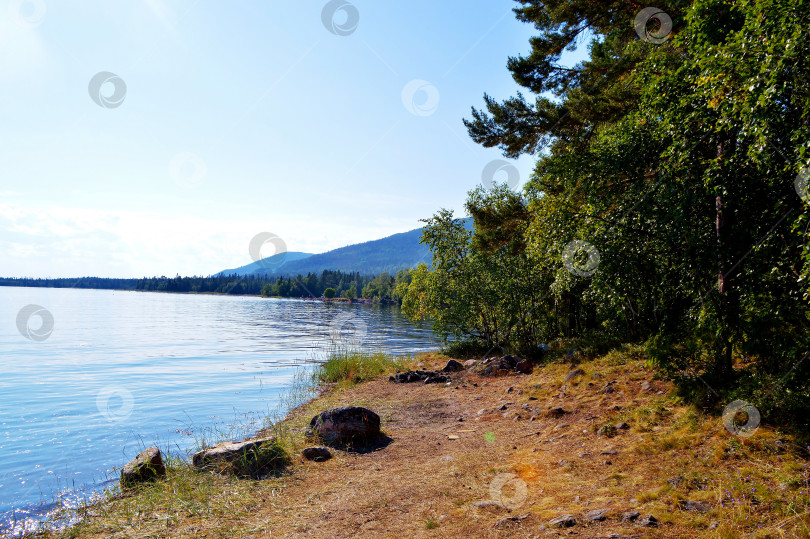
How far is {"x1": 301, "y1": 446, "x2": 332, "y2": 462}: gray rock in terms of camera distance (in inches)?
386

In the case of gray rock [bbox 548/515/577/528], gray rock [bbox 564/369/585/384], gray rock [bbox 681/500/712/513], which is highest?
gray rock [bbox 564/369/585/384]

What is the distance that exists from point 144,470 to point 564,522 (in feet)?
27.3

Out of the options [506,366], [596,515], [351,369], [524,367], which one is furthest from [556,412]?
[351,369]

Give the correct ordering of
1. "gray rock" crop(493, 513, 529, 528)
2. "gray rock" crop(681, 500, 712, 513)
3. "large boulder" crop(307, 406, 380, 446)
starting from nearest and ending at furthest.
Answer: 1. "gray rock" crop(681, 500, 712, 513)
2. "gray rock" crop(493, 513, 529, 528)
3. "large boulder" crop(307, 406, 380, 446)

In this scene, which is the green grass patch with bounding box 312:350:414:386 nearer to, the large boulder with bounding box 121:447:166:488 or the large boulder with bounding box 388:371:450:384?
the large boulder with bounding box 388:371:450:384

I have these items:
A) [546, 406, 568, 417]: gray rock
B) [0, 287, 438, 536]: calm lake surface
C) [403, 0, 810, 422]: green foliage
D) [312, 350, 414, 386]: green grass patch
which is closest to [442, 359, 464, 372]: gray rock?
[312, 350, 414, 386]: green grass patch

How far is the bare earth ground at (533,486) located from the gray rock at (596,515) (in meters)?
0.06

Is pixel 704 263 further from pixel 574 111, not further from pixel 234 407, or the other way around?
pixel 234 407

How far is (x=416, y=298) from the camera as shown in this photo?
99.2ft

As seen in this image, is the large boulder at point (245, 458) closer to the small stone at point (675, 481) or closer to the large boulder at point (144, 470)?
the large boulder at point (144, 470)

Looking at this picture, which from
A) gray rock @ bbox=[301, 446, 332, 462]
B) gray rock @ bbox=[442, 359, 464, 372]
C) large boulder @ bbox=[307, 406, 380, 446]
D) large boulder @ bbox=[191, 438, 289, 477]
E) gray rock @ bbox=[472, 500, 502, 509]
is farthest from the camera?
gray rock @ bbox=[442, 359, 464, 372]

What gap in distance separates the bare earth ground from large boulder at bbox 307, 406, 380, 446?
560 mm

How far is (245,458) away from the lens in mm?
8953

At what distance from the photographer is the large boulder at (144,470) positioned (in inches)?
353
